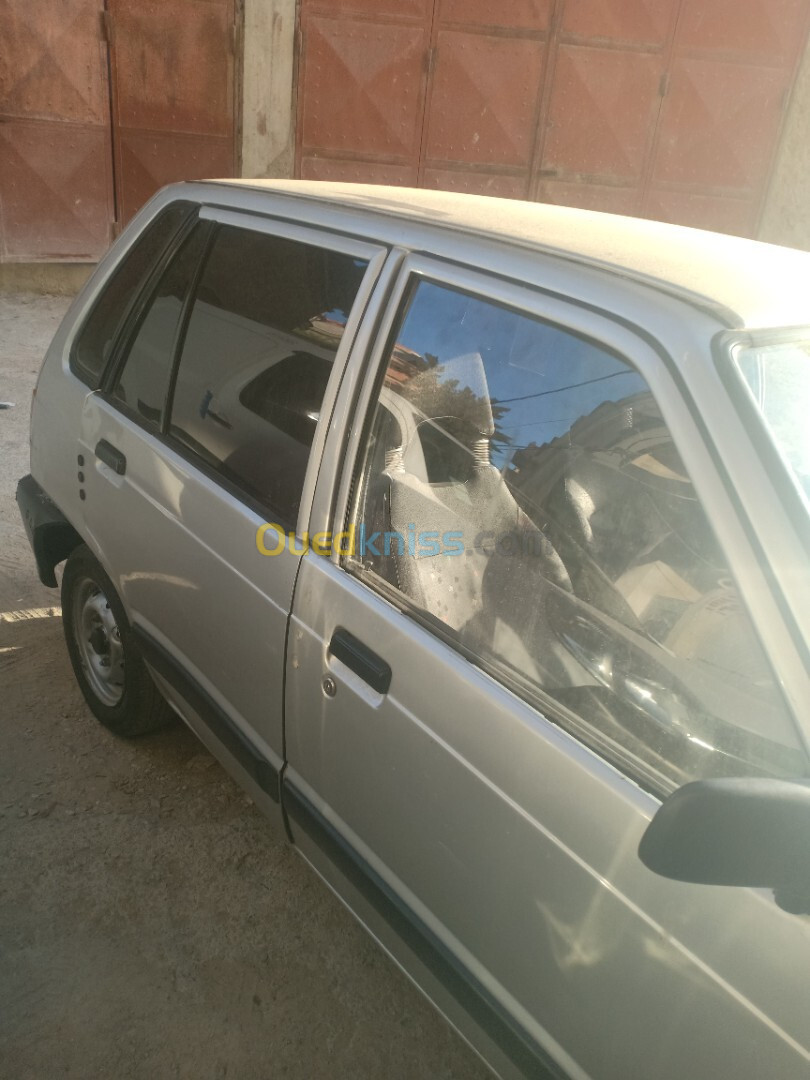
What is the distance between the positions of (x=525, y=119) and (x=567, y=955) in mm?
8418

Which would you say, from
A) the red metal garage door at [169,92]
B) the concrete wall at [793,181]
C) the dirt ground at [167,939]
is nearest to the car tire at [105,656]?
the dirt ground at [167,939]

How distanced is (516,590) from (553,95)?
807 centimetres

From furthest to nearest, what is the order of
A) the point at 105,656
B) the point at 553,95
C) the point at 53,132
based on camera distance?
the point at 553,95
the point at 53,132
the point at 105,656

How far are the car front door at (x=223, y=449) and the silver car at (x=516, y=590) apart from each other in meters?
0.01

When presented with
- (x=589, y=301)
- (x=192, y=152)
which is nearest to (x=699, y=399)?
(x=589, y=301)

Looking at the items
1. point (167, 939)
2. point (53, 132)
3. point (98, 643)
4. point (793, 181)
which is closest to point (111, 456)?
point (98, 643)

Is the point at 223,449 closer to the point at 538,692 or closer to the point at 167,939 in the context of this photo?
the point at 538,692

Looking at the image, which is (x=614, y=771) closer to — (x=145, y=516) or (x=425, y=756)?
(x=425, y=756)

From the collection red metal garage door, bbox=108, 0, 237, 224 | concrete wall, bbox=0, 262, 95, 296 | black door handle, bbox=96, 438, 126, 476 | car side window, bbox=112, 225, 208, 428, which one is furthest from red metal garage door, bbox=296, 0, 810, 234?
black door handle, bbox=96, 438, 126, 476

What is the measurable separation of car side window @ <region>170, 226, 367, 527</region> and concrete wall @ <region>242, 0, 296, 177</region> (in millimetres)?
6554

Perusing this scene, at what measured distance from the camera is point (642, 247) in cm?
160

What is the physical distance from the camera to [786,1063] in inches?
42.1

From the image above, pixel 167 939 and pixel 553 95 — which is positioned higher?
pixel 553 95

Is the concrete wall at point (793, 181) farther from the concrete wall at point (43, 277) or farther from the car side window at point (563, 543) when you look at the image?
the car side window at point (563, 543)
